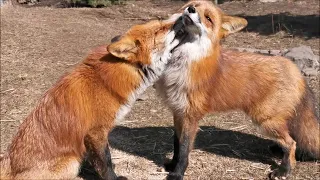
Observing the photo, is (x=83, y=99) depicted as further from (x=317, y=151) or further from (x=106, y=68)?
(x=317, y=151)

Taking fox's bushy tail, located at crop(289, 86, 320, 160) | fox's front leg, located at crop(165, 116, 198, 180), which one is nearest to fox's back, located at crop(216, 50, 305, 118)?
fox's bushy tail, located at crop(289, 86, 320, 160)

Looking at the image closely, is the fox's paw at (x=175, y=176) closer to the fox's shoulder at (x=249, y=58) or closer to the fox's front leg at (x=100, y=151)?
the fox's front leg at (x=100, y=151)

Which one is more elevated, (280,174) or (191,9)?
(191,9)

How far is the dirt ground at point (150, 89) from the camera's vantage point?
228 inches

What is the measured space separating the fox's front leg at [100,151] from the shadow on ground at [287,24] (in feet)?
25.9

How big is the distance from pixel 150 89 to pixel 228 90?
2.91m

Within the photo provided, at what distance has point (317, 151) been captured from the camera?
5.62 metres

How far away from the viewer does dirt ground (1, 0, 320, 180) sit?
5.79m

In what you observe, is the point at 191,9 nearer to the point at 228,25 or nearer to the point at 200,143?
the point at 228,25

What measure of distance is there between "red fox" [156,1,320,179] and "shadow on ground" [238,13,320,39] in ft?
20.6

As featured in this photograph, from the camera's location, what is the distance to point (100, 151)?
15.5ft

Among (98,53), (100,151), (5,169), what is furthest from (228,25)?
(5,169)

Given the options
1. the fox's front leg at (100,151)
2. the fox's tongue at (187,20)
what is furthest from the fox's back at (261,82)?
the fox's front leg at (100,151)

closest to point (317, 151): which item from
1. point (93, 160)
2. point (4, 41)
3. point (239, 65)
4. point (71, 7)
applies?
point (239, 65)
